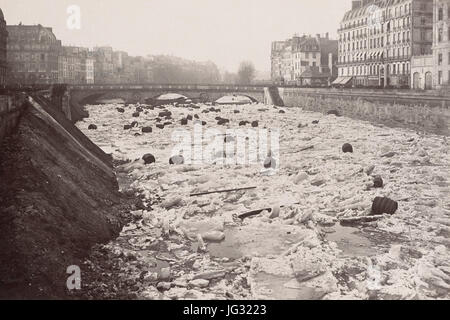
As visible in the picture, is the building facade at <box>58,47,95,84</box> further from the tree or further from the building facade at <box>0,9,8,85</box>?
the tree

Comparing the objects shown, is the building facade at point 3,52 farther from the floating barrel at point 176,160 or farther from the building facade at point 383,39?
the building facade at point 383,39

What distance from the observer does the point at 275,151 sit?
35.8m

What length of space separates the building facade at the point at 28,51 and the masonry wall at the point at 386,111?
3872cm

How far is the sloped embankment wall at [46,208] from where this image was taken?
38.8 feet

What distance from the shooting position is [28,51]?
2908 inches

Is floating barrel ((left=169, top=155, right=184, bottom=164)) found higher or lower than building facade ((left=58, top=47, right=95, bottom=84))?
lower

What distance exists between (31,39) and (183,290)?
69.0 meters

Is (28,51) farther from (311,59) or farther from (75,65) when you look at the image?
(311,59)

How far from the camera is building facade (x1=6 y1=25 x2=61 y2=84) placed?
70188 millimetres

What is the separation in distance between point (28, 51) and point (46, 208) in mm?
65513

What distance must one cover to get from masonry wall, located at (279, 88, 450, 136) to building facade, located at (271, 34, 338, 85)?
93.3 feet

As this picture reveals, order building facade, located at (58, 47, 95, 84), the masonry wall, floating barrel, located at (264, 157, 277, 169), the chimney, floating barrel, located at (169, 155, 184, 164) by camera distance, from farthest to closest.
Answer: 1. building facade, located at (58, 47, 95, 84)
2. the chimney
3. the masonry wall
4. floating barrel, located at (169, 155, 184, 164)
5. floating barrel, located at (264, 157, 277, 169)

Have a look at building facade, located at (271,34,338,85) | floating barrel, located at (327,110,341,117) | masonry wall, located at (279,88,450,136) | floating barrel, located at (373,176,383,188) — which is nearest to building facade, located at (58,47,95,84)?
building facade, located at (271,34,338,85)

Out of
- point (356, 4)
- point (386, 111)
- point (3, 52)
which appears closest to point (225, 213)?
point (386, 111)
